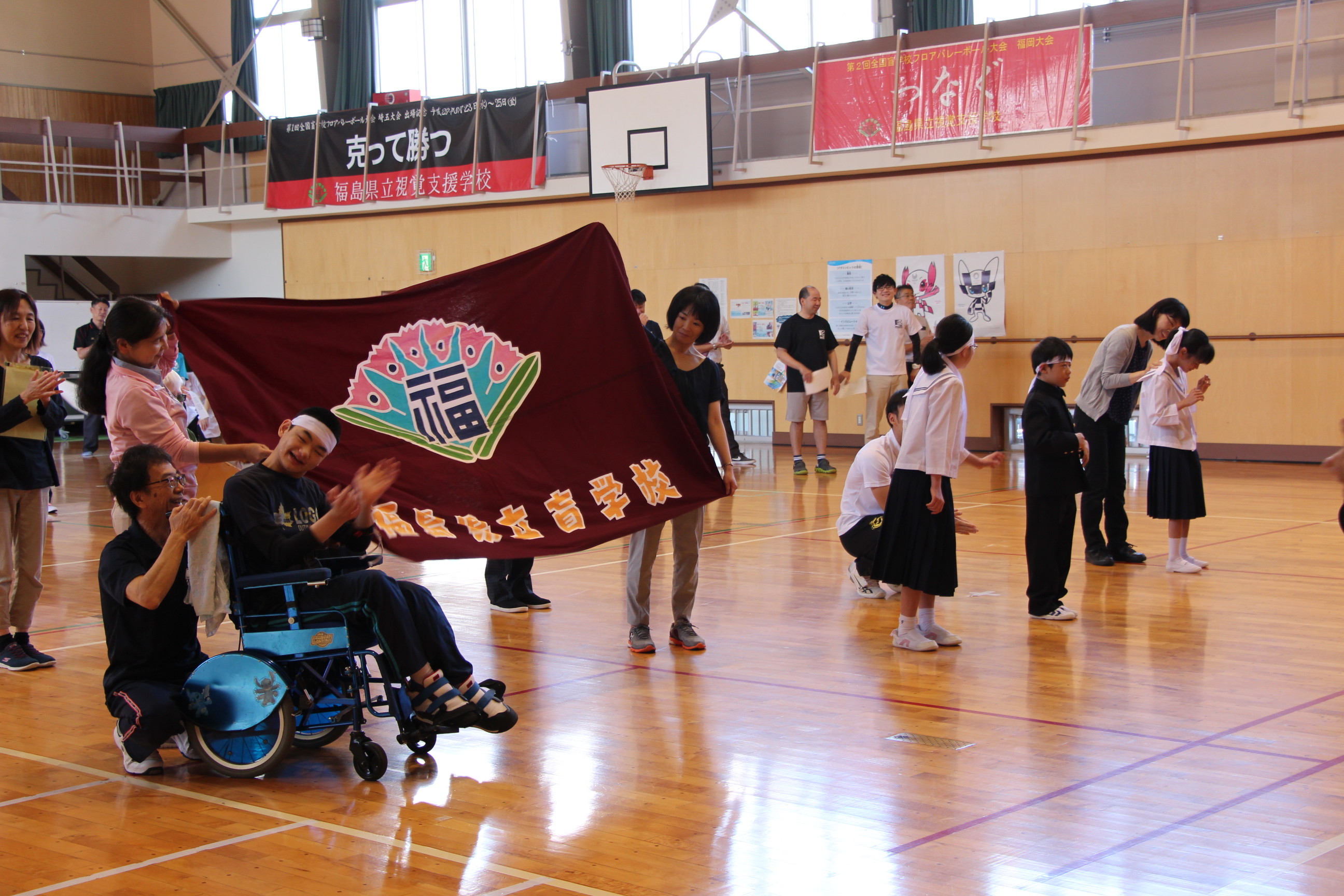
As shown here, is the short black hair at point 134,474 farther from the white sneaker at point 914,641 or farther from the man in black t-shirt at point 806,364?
the man in black t-shirt at point 806,364

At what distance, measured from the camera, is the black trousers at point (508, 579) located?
21.3 feet

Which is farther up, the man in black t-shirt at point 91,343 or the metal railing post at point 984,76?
the metal railing post at point 984,76

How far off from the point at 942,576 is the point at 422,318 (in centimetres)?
239

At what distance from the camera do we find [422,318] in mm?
4945

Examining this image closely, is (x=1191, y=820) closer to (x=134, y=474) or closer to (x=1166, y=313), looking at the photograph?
(x=134, y=474)

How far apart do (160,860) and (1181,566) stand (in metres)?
5.71

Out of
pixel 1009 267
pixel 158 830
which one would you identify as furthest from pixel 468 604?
pixel 1009 267

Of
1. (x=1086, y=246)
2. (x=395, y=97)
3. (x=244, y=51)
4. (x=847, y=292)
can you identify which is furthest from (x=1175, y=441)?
(x=244, y=51)

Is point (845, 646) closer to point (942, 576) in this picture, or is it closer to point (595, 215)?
point (942, 576)

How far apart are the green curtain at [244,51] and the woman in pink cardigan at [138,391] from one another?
57.8ft

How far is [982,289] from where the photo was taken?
46.1ft

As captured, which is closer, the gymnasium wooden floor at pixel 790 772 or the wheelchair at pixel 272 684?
the gymnasium wooden floor at pixel 790 772

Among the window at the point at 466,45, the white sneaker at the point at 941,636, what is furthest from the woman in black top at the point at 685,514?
the window at the point at 466,45

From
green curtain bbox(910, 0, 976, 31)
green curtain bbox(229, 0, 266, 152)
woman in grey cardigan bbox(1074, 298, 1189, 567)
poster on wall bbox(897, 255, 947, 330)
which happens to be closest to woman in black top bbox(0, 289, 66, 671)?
woman in grey cardigan bbox(1074, 298, 1189, 567)
